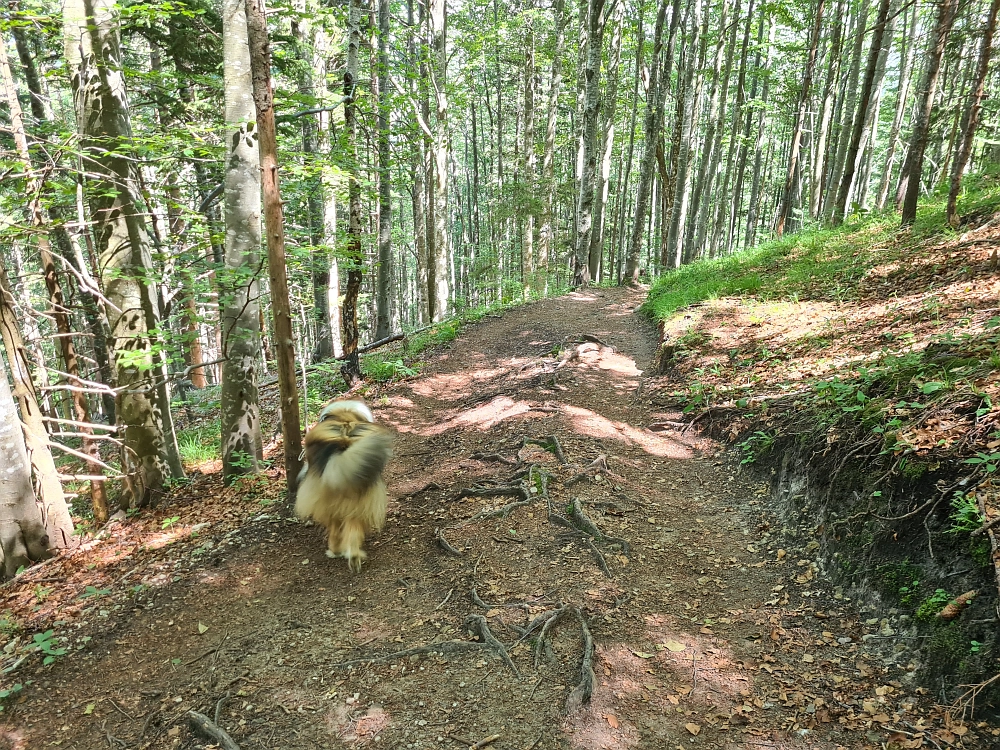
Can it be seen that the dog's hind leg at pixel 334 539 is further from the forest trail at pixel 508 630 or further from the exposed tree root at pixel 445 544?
the exposed tree root at pixel 445 544

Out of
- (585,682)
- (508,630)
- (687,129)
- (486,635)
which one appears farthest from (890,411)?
(687,129)

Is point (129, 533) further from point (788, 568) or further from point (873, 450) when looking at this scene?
point (873, 450)

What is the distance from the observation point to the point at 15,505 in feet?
17.1

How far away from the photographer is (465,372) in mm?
11055

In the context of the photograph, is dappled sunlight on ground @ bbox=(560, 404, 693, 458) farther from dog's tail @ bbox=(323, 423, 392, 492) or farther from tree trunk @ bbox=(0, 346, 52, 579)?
tree trunk @ bbox=(0, 346, 52, 579)

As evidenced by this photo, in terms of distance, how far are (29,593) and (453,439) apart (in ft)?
15.6

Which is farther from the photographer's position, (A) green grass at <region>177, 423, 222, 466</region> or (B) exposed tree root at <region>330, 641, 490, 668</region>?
(A) green grass at <region>177, 423, 222, 466</region>

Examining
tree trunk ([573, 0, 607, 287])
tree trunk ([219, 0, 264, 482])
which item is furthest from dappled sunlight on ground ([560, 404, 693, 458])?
tree trunk ([573, 0, 607, 287])

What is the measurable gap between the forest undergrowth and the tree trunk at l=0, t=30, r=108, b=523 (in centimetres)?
632

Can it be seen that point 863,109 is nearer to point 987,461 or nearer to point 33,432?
point 987,461

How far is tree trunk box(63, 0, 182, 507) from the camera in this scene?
19.6 feet

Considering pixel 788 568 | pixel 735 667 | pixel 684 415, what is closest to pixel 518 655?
pixel 735 667

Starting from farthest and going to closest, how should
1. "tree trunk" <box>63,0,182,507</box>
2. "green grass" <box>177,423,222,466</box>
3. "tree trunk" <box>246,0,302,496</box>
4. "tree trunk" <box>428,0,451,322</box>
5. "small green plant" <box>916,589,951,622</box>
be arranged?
"tree trunk" <box>428,0,451,322</box>, "green grass" <box>177,423,222,466</box>, "tree trunk" <box>63,0,182,507</box>, "tree trunk" <box>246,0,302,496</box>, "small green plant" <box>916,589,951,622</box>

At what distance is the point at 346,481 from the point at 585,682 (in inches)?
94.5
